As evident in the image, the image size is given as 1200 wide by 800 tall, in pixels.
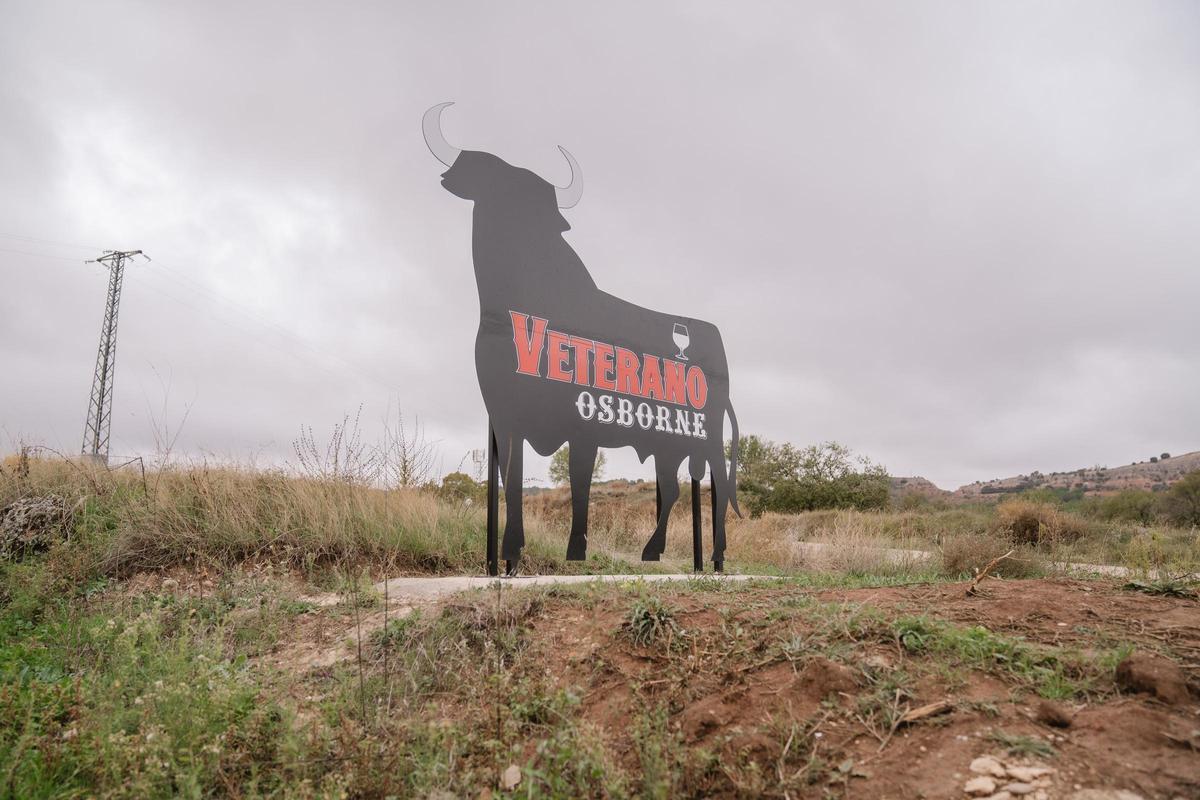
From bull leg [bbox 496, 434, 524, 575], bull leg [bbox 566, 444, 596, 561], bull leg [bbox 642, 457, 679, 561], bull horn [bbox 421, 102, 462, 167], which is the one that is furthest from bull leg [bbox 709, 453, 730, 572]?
bull horn [bbox 421, 102, 462, 167]

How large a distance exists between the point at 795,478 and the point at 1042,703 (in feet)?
88.6

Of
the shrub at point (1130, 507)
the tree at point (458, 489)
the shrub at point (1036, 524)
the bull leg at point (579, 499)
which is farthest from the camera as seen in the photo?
the shrub at point (1130, 507)

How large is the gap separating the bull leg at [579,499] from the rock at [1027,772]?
5.26 m

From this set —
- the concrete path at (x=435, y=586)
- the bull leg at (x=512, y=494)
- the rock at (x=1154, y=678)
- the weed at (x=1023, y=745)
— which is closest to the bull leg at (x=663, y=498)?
the bull leg at (x=512, y=494)

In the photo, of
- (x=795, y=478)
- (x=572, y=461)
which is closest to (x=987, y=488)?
(x=795, y=478)

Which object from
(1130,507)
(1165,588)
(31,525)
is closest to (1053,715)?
(1165,588)

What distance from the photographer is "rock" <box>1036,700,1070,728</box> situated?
7.77ft

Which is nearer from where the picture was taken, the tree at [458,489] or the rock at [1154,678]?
the rock at [1154,678]

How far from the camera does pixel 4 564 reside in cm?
593

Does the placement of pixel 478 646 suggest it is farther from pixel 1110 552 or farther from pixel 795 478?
pixel 795 478

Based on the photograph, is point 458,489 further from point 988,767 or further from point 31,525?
point 988,767

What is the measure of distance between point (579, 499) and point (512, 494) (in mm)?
888

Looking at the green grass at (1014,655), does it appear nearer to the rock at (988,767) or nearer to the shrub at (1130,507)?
the rock at (988,767)

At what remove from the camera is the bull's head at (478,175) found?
6.84m
